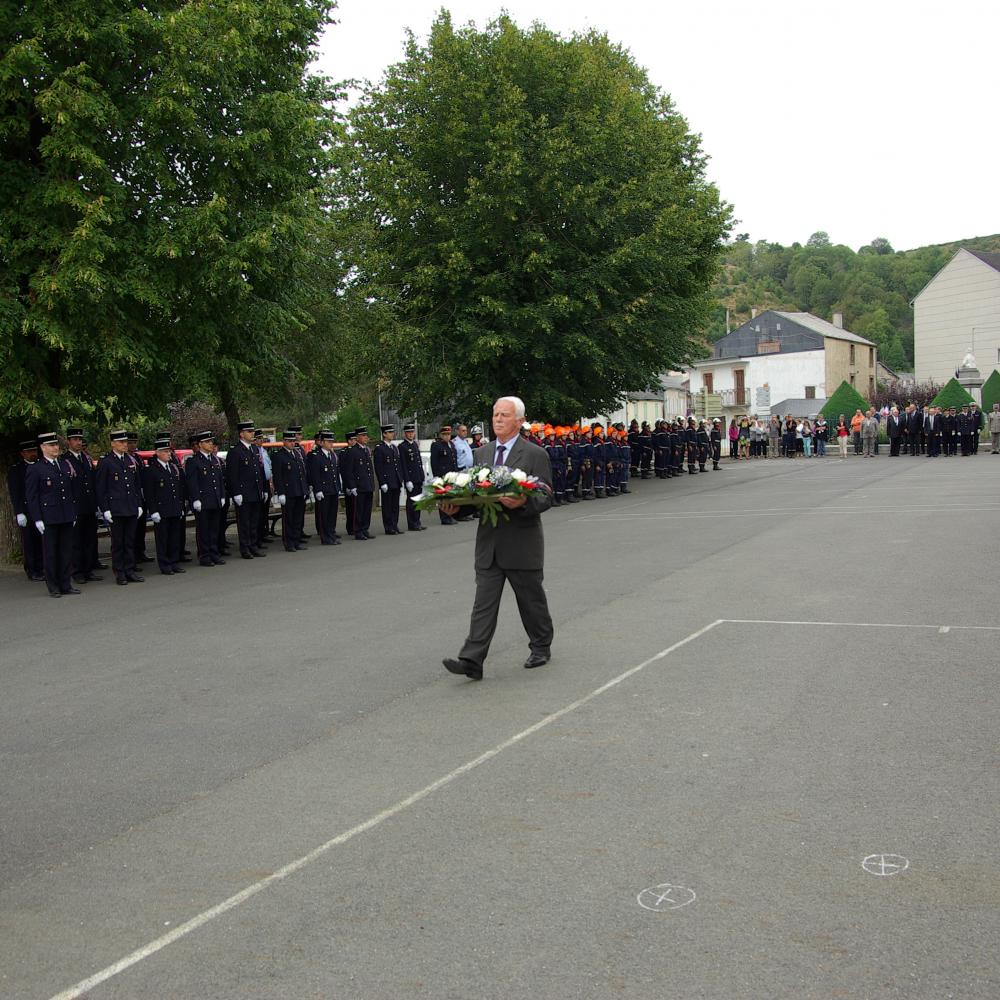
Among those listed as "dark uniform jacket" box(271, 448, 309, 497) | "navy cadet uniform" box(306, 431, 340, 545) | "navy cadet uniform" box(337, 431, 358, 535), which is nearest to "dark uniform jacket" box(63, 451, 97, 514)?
"dark uniform jacket" box(271, 448, 309, 497)

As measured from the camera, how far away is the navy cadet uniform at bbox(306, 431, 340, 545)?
18844 millimetres

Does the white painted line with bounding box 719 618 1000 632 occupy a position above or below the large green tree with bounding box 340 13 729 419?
below

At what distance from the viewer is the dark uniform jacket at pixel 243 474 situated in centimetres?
1712

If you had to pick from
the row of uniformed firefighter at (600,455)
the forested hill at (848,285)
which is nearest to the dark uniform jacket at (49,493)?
the row of uniformed firefighter at (600,455)

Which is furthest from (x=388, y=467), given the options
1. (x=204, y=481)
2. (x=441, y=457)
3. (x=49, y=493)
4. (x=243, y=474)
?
(x=49, y=493)

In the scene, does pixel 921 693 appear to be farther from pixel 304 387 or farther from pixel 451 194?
pixel 304 387

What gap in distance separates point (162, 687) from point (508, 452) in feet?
10.3

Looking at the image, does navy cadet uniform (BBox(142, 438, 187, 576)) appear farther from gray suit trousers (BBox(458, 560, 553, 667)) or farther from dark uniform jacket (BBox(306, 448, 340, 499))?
gray suit trousers (BBox(458, 560, 553, 667))

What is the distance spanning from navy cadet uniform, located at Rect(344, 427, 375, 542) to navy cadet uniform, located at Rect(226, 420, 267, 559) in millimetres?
2511

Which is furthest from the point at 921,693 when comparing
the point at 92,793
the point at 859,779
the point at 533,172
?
the point at 533,172

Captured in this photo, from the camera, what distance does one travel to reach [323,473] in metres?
18.9

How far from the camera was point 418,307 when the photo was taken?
1200 inches

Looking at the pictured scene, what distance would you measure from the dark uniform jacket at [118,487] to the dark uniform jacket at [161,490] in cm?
51

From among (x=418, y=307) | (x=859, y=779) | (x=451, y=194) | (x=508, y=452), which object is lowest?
(x=859, y=779)
